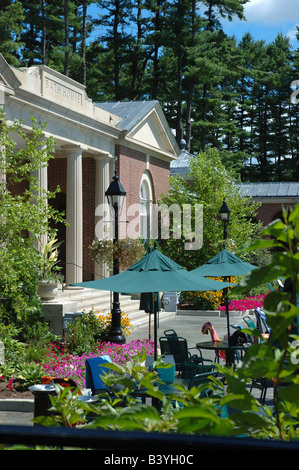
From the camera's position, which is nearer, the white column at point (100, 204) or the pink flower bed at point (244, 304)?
the white column at point (100, 204)

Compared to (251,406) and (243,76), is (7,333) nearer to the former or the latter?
(251,406)

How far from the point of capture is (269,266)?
5.86 feet

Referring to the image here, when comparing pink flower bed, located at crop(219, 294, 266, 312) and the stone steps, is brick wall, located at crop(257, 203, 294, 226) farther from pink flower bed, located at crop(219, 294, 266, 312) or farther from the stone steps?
Result: the stone steps

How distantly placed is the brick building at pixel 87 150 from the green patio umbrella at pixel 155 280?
8.35m

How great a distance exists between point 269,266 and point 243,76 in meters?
58.0

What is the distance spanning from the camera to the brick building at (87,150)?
17.5 metres

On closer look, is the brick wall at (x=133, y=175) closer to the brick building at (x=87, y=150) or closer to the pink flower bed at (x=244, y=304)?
the brick building at (x=87, y=150)

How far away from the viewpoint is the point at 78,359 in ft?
38.7

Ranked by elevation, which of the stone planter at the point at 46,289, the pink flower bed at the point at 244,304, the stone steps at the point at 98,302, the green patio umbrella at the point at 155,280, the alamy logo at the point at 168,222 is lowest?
the pink flower bed at the point at 244,304

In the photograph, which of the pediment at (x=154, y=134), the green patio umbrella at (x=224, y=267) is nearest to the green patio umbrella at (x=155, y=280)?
the green patio umbrella at (x=224, y=267)

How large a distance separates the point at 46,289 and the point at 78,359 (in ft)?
14.0

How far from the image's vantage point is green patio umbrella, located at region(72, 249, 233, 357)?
8.53 metres

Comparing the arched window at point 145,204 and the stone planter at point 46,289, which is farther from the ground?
the arched window at point 145,204

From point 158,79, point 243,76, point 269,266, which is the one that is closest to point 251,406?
point 269,266
